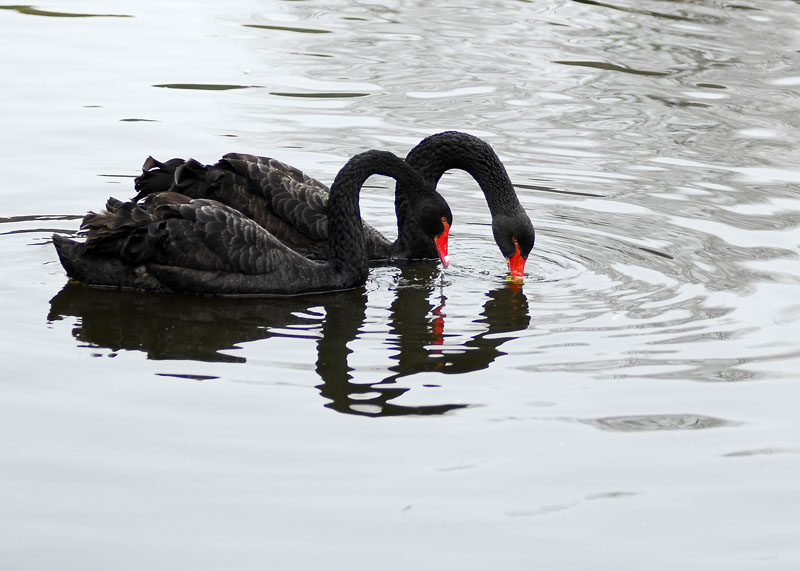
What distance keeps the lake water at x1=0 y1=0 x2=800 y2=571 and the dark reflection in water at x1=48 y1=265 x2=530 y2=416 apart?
3cm

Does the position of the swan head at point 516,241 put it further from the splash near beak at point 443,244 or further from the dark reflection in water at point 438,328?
the splash near beak at point 443,244

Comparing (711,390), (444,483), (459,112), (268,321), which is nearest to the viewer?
(444,483)

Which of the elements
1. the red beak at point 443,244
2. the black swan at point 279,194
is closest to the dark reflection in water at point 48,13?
the black swan at point 279,194

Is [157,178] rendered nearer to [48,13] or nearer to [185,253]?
[185,253]

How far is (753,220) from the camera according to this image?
888cm

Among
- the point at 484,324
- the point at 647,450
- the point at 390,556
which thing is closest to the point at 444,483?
the point at 390,556

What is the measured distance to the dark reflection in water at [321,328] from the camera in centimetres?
583

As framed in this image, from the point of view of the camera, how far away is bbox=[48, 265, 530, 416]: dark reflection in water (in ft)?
19.1

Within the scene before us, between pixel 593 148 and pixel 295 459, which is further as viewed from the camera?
pixel 593 148

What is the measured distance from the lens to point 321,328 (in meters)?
6.77

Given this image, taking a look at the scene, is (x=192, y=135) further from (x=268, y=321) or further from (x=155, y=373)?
(x=155, y=373)

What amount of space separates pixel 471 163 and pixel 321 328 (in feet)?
7.71

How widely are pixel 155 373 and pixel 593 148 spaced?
5.95m

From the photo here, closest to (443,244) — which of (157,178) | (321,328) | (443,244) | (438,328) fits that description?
(443,244)
